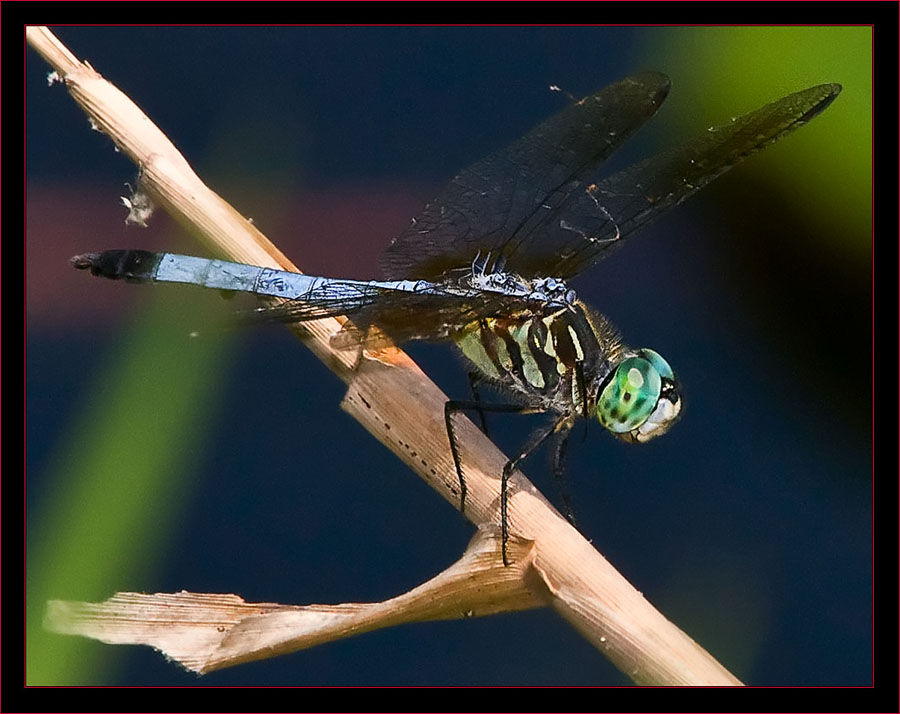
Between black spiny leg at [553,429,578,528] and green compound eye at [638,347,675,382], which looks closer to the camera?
green compound eye at [638,347,675,382]

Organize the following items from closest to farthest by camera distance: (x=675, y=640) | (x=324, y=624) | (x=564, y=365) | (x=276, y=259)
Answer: (x=675, y=640) → (x=324, y=624) → (x=276, y=259) → (x=564, y=365)

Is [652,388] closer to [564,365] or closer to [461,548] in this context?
[564,365]

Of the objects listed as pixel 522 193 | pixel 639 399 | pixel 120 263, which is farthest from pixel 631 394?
pixel 120 263

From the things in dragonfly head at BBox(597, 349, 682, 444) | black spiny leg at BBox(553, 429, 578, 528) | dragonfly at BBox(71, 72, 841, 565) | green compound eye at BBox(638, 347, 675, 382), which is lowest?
black spiny leg at BBox(553, 429, 578, 528)

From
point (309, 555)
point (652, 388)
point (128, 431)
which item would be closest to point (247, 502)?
point (309, 555)

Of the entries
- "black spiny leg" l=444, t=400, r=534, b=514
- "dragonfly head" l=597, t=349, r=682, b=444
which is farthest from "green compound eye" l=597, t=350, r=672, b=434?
"black spiny leg" l=444, t=400, r=534, b=514

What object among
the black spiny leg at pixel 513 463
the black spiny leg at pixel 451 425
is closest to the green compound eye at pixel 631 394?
the black spiny leg at pixel 513 463

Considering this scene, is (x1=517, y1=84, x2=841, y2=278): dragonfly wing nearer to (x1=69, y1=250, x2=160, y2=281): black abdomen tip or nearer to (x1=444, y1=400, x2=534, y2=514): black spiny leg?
(x1=444, y1=400, x2=534, y2=514): black spiny leg
